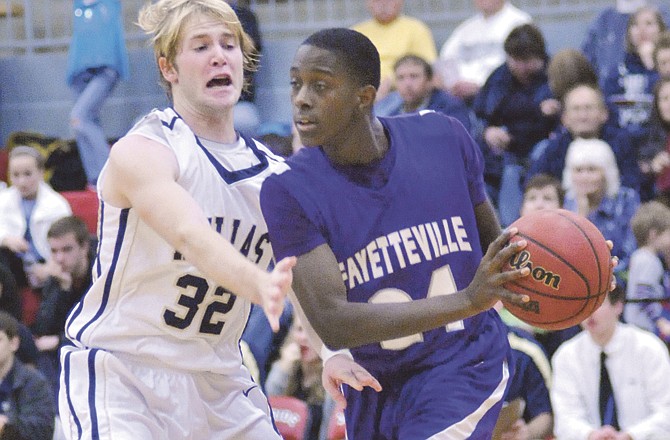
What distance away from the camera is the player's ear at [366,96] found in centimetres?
402

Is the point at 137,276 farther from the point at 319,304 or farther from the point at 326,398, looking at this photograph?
the point at 326,398

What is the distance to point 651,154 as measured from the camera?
8477 millimetres

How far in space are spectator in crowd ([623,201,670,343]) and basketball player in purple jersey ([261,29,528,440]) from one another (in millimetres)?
3621

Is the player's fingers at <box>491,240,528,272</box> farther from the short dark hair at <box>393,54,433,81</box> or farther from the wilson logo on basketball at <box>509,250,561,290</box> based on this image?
the short dark hair at <box>393,54,433,81</box>

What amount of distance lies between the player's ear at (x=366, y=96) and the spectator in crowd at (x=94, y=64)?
21.1ft

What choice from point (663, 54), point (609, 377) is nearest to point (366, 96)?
point (609, 377)

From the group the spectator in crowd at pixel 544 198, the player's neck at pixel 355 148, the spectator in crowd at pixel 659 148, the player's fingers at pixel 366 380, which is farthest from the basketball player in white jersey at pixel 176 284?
the spectator in crowd at pixel 659 148

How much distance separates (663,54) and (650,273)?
1886mm

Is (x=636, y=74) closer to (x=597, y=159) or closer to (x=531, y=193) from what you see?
(x=597, y=159)

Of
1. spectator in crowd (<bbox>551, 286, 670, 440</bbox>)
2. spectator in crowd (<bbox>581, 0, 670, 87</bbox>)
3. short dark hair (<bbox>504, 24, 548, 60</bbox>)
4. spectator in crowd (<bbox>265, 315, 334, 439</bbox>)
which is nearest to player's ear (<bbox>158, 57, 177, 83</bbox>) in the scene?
spectator in crowd (<bbox>551, 286, 670, 440</bbox>)

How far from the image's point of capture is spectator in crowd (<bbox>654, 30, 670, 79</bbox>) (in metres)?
8.62

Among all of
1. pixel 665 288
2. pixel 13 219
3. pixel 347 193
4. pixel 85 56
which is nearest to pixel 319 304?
pixel 347 193

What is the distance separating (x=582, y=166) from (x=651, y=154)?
0.57 meters

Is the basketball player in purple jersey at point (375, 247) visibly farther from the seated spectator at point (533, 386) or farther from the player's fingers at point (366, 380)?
the seated spectator at point (533, 386)
